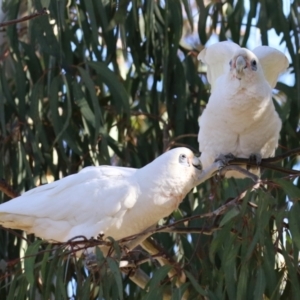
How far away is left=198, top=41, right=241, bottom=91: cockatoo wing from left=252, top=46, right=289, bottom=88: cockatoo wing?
95 millimetres

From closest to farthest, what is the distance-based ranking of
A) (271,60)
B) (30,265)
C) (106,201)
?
(30,265)
(106,201)
(271,60)

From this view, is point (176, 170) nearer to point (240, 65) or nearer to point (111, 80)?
point (240, 65)

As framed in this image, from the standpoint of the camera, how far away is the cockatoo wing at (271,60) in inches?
104

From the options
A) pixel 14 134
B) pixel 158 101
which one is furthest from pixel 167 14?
pixel 14 134

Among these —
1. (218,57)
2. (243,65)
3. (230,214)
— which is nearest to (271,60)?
(218,57)

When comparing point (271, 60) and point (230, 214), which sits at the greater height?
point (271, 60)

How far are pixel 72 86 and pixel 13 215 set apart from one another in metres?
0.72

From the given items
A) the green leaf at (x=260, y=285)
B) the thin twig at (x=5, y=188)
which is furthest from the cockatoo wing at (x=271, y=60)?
the green leaf at (x=260, y=285)

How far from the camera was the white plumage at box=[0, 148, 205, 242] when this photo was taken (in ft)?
6.76

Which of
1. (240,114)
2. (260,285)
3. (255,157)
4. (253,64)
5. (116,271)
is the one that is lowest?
(260,285)

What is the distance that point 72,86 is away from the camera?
2723 millimetres

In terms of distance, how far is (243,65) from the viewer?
94.8 inches

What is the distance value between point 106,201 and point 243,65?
0.65m

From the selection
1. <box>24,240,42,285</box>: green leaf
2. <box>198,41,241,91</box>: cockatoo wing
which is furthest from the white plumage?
<box>198,41,241,91</box>: cockatoo wing
